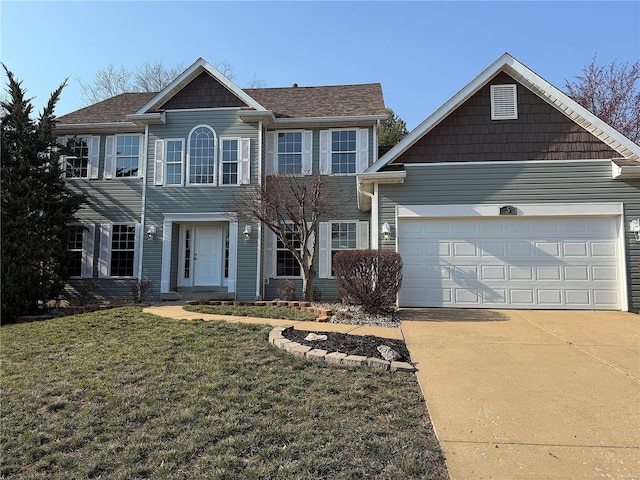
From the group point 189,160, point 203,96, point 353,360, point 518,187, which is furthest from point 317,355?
point 203,96

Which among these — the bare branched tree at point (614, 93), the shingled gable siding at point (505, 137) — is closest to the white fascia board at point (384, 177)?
the shingled gable siding at point (505, 137)

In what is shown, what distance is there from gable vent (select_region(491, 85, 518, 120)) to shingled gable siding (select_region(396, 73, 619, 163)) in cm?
10

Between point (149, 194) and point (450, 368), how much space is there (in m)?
11.1

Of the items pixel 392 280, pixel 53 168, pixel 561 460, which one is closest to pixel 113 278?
pixel 53 168

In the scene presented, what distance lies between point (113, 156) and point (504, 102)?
39.7 ft

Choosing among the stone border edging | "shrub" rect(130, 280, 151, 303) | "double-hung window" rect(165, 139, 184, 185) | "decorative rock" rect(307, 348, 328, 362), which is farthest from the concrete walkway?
"double-hung window" rect(165, 139, 184, 185)

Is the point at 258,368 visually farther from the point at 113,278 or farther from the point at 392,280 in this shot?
the point at 113,278

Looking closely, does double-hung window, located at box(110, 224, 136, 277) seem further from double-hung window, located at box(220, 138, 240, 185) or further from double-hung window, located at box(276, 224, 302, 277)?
double-hung window, located at box(276, 224, 302, 277)

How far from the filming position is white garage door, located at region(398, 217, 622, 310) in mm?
8625

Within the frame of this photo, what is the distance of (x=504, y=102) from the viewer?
927 cm

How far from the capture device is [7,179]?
9750 millimetres

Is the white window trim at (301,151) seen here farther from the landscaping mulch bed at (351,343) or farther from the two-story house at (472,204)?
the landscaping mulch bed at (351,343)

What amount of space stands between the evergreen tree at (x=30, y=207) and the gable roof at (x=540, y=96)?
857 cm

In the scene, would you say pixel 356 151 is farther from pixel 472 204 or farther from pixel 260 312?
pixel 260 312
